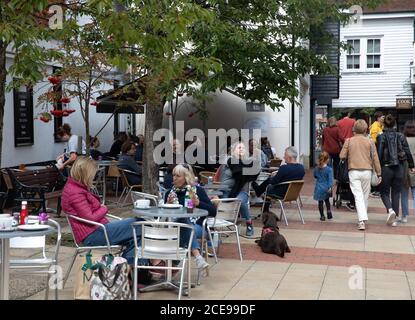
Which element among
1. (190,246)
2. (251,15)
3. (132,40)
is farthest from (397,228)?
(132,40)

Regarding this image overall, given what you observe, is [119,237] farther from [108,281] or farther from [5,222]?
[5,222]

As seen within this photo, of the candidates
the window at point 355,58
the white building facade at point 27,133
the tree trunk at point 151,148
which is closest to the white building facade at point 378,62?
the window at point 355,58

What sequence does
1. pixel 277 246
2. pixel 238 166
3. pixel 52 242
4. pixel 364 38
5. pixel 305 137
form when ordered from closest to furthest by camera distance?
pixel 277 246 → pixel 52 242 → pixel 238 166 → pixel 305 137 → pixel 364 38

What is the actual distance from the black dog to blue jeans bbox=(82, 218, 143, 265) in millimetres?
2385

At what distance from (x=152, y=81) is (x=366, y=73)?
21.9 metres

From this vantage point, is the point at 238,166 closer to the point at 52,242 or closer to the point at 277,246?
the point at 277,246

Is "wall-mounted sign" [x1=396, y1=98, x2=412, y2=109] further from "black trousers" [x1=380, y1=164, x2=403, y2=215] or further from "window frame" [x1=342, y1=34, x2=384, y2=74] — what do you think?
"black trousers" [x1=380, y1=164, x2=403, y2=215]

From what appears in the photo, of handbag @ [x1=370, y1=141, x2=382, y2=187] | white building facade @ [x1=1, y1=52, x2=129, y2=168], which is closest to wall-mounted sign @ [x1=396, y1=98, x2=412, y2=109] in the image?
white building facade @ [x1=1, y1=52, x2=129, y2=168]

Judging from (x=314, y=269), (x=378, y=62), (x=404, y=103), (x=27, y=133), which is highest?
(x=378, y=62)

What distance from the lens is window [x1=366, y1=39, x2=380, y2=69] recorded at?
29.2 metres

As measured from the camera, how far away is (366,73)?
96.8 feet

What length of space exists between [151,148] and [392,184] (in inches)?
170

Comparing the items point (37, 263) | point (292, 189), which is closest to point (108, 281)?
point (37, 263)

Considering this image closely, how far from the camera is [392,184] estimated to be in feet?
34.7
